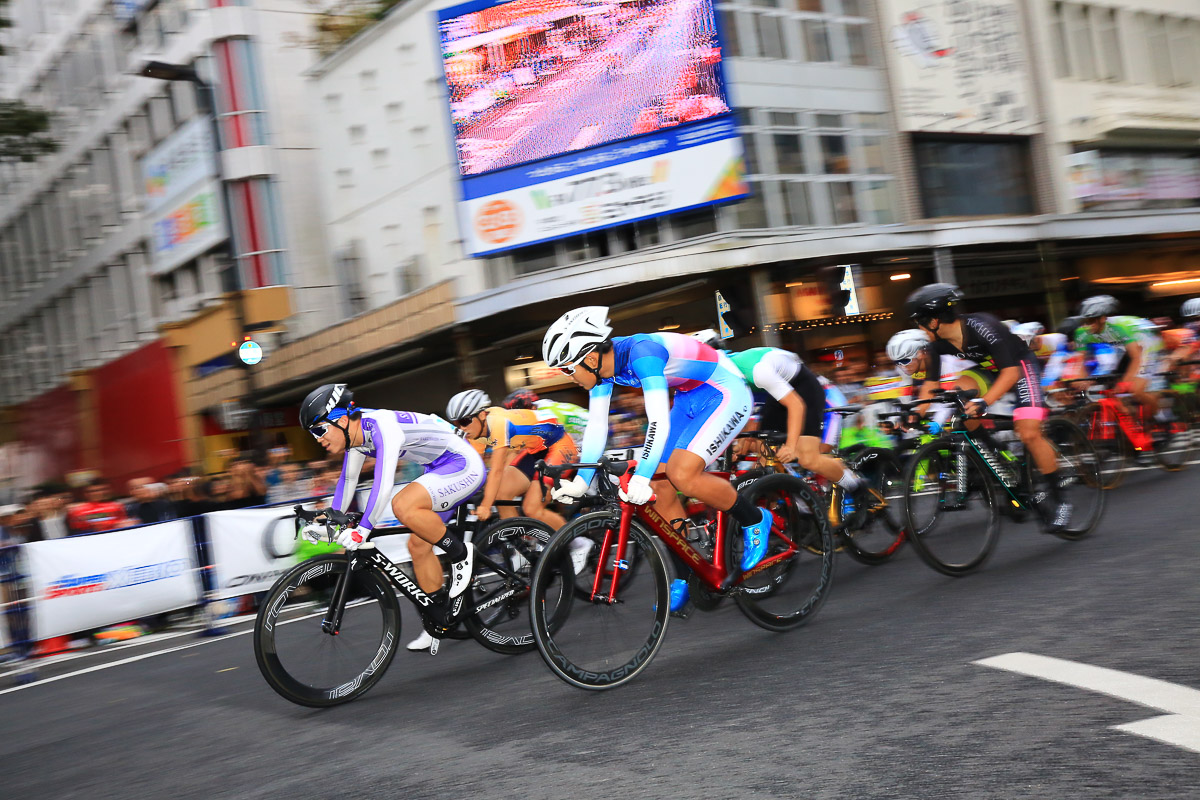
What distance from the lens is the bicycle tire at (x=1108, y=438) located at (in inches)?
434

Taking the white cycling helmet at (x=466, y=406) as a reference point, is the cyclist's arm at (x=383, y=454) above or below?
below

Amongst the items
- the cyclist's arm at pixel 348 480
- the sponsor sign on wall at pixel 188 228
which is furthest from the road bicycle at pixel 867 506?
the sponsor sign on wall at pixel 188 228

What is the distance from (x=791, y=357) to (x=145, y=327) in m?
34.6

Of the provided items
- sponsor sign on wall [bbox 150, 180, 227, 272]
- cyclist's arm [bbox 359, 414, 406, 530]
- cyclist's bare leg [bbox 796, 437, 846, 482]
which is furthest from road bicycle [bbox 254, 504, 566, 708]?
sponsor sign on wall [bbox 150, 180, 227, 272]

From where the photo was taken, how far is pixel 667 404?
6145 millimetres

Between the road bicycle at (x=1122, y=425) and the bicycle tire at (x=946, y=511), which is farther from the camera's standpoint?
the road bicycle at (x=1122, y=425)

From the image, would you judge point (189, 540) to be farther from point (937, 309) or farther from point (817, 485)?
point (937, 309)

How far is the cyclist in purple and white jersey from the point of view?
6824mm

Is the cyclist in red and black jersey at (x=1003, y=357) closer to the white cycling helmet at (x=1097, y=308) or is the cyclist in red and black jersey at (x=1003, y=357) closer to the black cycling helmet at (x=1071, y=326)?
the white cycling helmet at (x=1097, y=308)

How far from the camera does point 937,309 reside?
8133 mm

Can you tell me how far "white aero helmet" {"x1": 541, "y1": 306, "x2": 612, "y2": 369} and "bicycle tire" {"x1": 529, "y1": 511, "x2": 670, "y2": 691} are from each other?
0.80m

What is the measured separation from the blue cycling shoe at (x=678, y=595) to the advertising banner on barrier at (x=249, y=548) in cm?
666

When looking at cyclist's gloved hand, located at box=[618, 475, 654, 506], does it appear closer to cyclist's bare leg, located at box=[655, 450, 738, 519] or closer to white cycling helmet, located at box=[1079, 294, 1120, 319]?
cyclist's bare leg, located at box=[655, 450, 738, 519]

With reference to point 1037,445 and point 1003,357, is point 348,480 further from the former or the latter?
point 1037,445
